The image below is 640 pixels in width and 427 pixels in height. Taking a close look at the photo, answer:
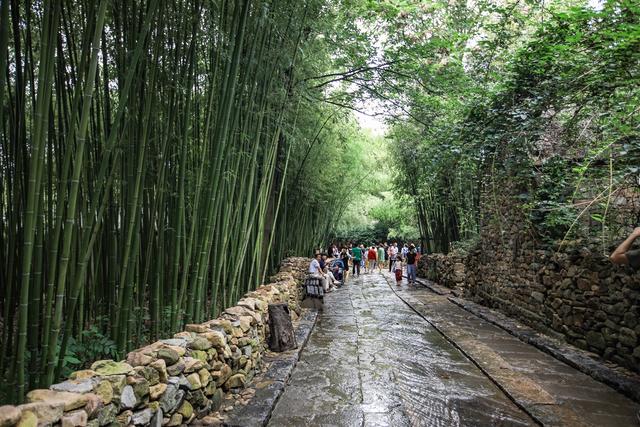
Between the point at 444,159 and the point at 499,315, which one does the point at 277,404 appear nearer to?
the point at 444,159

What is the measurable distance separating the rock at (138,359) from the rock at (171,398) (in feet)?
0.57

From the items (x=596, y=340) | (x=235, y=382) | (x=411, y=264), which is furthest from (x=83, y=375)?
(x=411, y=264)

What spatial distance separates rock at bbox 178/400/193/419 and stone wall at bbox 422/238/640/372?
3.40 meters

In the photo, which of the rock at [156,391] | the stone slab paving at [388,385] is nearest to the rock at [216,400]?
the stone slab paving at [388,385]

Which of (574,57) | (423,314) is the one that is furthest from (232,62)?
(423,314)

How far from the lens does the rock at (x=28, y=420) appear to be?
134 centimetres

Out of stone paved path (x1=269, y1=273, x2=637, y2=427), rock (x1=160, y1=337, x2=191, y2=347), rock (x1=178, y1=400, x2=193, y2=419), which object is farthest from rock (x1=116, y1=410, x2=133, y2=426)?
stone paved path (x1=269, y1=273, x2=637, y2=427)

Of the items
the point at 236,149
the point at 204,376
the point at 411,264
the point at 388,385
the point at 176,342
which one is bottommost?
the point at 388,385

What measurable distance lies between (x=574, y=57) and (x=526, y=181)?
1910 millimetres

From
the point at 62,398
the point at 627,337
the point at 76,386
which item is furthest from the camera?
the point at 627,337

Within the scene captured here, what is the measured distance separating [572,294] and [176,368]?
4032 millimetres

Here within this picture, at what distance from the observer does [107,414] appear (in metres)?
1.74

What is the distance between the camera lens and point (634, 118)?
353cm

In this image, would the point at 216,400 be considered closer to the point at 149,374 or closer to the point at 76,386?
the point at 149,374
